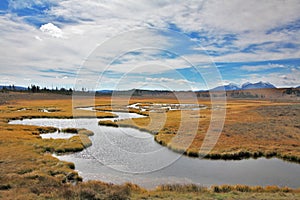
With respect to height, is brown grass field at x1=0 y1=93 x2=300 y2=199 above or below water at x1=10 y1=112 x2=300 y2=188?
above

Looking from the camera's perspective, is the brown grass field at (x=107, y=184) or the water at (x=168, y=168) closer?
the brown grass field at (x=107, y=184)

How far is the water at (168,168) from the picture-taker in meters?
17.4

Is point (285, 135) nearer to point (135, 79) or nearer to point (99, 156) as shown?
point (135, 79)

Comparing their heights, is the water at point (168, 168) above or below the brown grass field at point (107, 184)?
below

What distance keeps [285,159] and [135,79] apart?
16.0 metres

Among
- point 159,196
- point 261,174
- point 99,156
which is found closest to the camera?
point 159,196

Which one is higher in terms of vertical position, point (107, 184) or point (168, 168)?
point (107, 184)

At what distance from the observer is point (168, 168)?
66.6ft

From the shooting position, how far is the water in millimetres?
17391

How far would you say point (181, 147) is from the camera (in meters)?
25.8

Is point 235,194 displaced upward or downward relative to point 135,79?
downward

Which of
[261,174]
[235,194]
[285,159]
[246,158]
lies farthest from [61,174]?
[285,159]

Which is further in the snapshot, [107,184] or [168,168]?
[168,168]

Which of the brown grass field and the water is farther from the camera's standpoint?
the water
